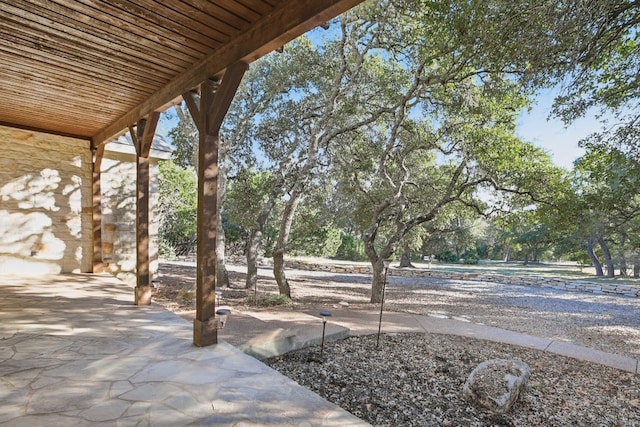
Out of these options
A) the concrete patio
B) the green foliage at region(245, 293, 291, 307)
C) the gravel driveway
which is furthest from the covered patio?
the gravel driveway

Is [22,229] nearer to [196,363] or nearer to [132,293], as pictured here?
[132,293]

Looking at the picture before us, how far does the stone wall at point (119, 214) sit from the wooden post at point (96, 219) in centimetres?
18

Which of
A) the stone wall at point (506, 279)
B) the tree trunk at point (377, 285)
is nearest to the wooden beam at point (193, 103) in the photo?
the tree trunk at point (377, 285)

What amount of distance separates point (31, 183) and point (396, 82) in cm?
763

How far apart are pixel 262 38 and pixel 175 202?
14692mm

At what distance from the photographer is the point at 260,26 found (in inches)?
102

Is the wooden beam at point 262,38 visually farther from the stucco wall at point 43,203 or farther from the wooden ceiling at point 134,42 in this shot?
the stucco wall at point 43,203

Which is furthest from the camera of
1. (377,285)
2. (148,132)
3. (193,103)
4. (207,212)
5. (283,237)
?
(377,285)

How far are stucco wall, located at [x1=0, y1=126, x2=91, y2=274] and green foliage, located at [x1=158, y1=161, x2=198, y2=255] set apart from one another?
797 cm

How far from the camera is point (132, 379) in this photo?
2.51m

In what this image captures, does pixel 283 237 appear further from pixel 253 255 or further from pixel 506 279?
pixel 506 279

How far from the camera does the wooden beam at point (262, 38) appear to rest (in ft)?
7.04

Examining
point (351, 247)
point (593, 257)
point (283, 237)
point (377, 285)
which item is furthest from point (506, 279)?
point (283, 237)

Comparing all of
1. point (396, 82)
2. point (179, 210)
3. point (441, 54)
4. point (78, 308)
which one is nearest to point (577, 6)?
point (441, 54)
